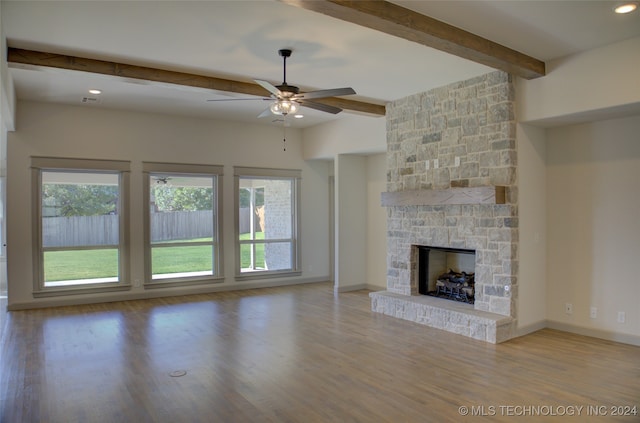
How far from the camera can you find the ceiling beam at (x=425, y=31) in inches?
121

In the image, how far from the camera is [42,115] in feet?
21.8

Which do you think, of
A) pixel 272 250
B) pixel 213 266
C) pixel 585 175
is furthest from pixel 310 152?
pixel 585 175

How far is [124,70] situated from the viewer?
4.82m

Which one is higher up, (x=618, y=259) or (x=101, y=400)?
(x=618, y=259)

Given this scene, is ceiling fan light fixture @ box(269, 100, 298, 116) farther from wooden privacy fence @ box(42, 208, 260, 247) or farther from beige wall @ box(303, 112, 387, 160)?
wooden privacy fence @ box(42, 208, 260, 247)

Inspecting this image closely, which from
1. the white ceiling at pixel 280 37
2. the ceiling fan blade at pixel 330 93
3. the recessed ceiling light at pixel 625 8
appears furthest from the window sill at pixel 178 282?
the recessed ceiling light at pixel 625 8

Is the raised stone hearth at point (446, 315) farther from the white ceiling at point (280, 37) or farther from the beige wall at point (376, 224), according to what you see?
the white ceiling at point (280, 37)

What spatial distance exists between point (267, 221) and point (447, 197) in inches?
170

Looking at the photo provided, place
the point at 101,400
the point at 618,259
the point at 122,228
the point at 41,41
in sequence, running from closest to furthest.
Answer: the point at 101,400 < the point at 41,41 < the point at 618,259 < the point at 122,228

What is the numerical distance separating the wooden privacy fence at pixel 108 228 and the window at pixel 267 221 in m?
0.72

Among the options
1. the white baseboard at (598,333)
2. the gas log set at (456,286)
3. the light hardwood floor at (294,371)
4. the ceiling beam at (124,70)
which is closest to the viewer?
the light hardwood floor at (294,371)

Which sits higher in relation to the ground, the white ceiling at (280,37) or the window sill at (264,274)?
the white ceiling at (280,37)

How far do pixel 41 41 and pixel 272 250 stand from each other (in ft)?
18.2

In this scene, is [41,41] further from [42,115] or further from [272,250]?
[272,250]
